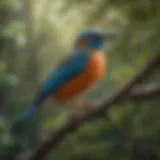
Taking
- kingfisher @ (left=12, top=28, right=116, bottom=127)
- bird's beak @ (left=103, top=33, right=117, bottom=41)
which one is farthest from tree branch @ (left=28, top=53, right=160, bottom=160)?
bird's beak @ (left=103, top=33, right=117, bottom=41)

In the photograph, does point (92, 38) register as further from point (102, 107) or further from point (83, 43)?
point (102, 107)

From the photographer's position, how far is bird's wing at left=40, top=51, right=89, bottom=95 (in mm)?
817

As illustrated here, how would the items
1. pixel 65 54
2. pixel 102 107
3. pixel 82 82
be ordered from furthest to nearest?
pixel 65 54
pixel 82 82
pixel 102 107

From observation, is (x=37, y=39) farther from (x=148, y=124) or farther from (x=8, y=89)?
(x=148, y=124)

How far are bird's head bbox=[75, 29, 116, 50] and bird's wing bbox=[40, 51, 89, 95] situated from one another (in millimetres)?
40

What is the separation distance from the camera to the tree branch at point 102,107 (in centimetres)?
67

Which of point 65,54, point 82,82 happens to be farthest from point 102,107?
point 65,54

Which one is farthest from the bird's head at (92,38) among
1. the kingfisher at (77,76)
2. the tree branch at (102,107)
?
the tree branch at (102,107)

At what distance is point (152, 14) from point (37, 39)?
27 centimetres

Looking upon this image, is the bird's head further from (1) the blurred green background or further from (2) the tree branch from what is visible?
(2) the tree branch

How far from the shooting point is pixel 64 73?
32.5 inches

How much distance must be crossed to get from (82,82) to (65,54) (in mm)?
132

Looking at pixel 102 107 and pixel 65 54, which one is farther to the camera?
pixel 65 54

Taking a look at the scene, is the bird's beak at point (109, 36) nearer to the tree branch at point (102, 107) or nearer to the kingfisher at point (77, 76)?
the kingfisher at point (77, 76)
